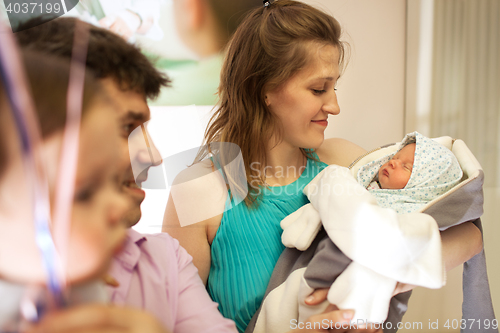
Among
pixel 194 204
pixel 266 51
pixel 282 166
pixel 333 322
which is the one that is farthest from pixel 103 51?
pixel 282 166

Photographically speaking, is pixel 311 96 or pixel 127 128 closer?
pixel 127 128

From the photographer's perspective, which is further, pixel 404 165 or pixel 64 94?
pixel 404 165

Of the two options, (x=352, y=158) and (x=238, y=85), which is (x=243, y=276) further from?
(x=352, y=158)

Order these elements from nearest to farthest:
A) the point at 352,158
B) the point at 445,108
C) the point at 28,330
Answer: the point at 28,330, the point at 352,158, the point at 445,108

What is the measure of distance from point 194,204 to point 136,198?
183 millimetres

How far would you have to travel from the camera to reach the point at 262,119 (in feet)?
2.51

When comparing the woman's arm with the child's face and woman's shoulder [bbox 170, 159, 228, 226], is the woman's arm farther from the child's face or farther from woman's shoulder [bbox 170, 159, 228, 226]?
the child's face

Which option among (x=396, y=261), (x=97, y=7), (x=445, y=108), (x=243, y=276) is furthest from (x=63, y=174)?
(x=445, y=108)

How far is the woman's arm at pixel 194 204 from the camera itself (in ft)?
1.12

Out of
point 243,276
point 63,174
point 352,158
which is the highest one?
point 63,174

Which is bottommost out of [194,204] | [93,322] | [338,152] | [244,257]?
[244,257]

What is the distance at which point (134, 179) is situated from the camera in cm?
22

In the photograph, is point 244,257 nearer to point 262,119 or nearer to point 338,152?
point 262,119

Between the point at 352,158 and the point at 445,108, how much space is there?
576 millimetres
